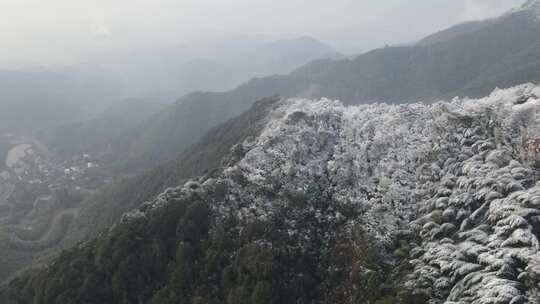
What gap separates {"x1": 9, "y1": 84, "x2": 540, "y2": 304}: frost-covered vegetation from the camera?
57.5 m

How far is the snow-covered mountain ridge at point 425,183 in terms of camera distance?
53.5m

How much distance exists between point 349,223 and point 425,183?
49.3ft

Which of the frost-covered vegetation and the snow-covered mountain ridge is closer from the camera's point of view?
the snow-covered mountain ridge

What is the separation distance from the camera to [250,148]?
115 m

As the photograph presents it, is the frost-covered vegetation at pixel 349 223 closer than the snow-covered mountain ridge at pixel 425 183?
No

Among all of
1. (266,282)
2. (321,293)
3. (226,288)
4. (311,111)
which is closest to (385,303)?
(321,293)

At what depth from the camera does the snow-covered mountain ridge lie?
176ft

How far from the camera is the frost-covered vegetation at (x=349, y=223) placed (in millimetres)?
57469

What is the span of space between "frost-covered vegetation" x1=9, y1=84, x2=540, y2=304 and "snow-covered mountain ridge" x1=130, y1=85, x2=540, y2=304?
8.9 inches

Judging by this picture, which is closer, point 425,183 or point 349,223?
point 425,183

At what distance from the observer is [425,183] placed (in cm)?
8044

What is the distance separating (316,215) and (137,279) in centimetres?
3617

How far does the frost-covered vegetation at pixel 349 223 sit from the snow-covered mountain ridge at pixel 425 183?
23cm

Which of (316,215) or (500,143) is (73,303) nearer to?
(316,215)
